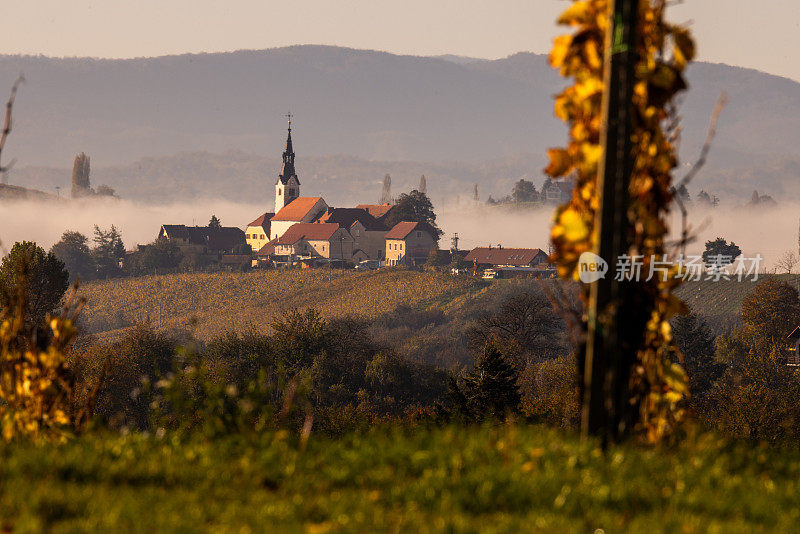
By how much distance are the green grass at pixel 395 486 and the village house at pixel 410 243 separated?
18462 cm

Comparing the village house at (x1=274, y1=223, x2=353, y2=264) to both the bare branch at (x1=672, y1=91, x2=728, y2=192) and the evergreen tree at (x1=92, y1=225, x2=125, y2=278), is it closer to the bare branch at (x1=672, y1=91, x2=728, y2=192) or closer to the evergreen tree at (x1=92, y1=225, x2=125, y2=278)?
the evergreen tree at (x1=92, y1=225, x2=125, y2=278)

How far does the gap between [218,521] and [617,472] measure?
232 cm

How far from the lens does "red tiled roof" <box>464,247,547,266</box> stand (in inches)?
6988

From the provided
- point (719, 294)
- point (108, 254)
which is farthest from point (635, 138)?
point (108, 254)

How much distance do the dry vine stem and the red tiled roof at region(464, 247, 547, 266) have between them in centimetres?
17017

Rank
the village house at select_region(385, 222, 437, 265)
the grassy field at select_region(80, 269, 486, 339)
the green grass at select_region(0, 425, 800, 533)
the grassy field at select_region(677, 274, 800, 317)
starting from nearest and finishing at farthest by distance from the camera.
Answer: the green grass at select_region(0, 425, 800, 533) → the grassy field at select_region(677, 274, 800, 317) → the grassy field at select_region(80, 269, 486, 339) → the village house at select_region(385, 222, 437, 265)

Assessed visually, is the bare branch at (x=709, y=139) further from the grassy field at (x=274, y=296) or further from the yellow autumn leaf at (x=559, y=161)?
the grassy field at (x=274, y=296)

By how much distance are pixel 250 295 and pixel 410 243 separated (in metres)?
41.7

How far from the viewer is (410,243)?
641ft

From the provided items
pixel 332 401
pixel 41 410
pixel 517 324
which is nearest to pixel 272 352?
pixel 332 401

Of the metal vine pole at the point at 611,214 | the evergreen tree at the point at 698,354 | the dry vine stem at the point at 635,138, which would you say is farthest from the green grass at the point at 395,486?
the evergreen tree at the point at 698,354

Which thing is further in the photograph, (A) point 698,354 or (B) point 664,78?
(A) point 698,354

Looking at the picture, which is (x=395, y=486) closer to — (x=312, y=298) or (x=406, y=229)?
(x=312, y=298)

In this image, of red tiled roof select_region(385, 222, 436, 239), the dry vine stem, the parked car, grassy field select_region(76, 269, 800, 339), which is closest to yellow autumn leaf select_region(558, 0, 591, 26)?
the dry vine stem
